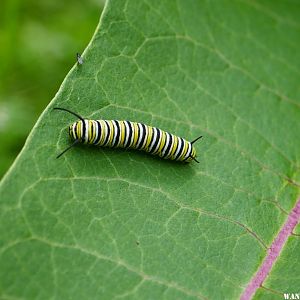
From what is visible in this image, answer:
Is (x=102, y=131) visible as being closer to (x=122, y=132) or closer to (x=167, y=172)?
(x=122, y=132)

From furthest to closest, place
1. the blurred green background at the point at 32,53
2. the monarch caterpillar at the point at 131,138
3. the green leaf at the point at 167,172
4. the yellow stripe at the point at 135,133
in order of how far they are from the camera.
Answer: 1. the blurred green background at the point at 32,53
2. the yellow stripe at the point at 135,133
3. the monarch caterpillar at the point at 131,138
4. the green leaf at the point at 167,172

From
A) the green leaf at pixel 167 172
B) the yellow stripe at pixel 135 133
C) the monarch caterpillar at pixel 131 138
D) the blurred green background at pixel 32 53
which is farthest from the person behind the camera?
the blurred green background at pixel 32 53

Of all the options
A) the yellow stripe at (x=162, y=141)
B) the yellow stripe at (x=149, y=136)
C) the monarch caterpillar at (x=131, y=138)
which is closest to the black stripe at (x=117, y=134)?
the monarch caterpillar at (x=131, y=138)

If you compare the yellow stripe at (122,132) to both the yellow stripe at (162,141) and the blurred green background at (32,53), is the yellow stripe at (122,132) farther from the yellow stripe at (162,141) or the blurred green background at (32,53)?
the blurred green background at (32,53)

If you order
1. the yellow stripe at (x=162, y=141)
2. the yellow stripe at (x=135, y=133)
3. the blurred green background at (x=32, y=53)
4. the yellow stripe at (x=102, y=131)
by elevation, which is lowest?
the yellow stripe at (x=102, y=131)

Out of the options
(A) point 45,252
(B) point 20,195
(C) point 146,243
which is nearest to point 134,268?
(C) point 146,243

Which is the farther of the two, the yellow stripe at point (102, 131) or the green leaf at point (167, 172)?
the yellow stripe at point (102, 131)
